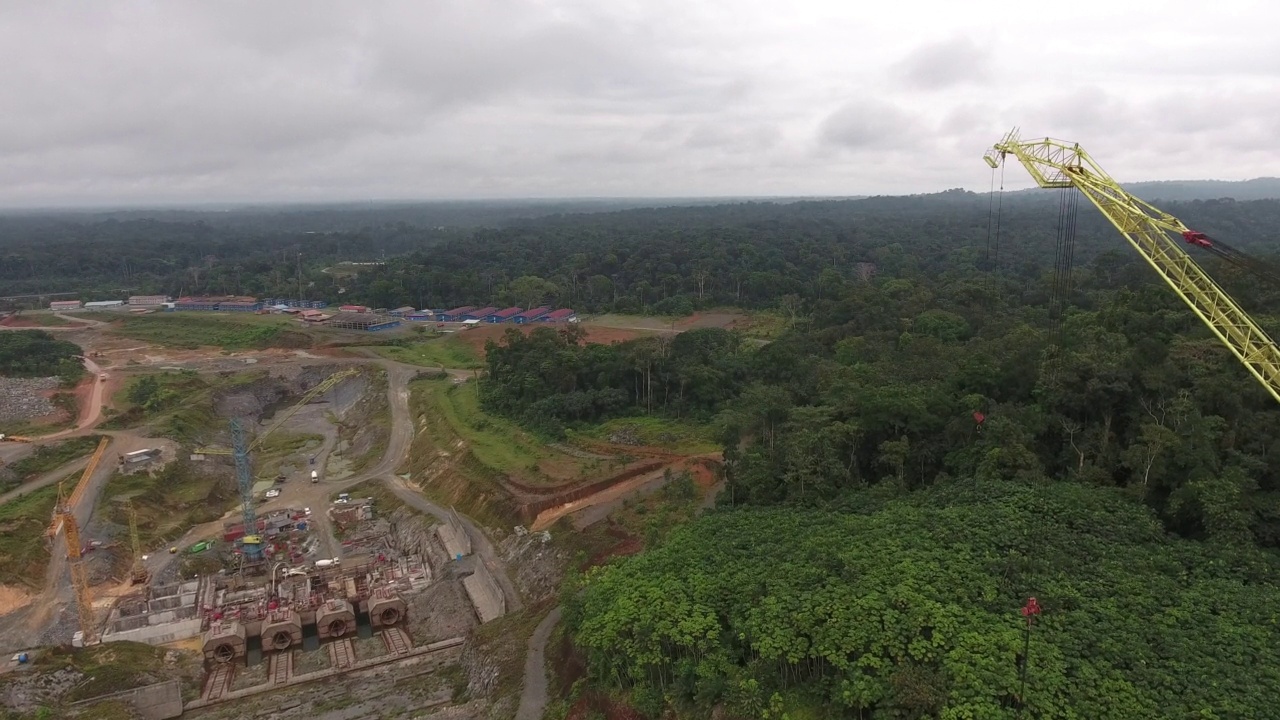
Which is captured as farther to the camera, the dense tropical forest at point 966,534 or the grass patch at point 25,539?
the grass patch at point 25,539

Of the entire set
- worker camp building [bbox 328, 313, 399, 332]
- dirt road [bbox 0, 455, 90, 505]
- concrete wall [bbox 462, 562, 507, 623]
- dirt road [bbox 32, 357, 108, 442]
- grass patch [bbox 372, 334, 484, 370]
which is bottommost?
concrete wall [bbox 462, 562, 507, 623]

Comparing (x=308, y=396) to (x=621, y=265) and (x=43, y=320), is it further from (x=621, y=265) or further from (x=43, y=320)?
(x=43, y=320)

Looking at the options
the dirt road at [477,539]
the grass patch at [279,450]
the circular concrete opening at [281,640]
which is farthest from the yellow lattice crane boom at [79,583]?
the grass patch at [279,450]

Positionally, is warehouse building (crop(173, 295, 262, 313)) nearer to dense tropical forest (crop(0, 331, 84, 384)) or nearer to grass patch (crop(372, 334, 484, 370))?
dense tropical forest (crop(0, 331, 84, 384))

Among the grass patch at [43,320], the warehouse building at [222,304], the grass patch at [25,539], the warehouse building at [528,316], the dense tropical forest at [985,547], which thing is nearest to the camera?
the dense tropical forest at [985,547]

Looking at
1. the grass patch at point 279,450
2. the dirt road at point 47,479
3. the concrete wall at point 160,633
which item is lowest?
the concrete wall at point 160,633

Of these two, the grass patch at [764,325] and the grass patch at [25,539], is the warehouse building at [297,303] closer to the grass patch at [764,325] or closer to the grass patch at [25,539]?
the grass patch at [764,325]

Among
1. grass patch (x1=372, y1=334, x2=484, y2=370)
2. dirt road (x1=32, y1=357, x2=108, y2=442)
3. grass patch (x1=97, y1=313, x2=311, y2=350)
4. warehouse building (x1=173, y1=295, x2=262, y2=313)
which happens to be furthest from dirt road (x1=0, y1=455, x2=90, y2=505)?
warehouse building (x1=173, y1=295, x2=262, y2=313)

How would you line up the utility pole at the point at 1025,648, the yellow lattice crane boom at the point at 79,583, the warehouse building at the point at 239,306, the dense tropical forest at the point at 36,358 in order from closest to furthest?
the utility pole at the point at 1025,648 < the yellow lattice crane boom at the point at 79,583 < the dense tropical forest at the point at 36,358 < the warehouse building at the point at 239,306
